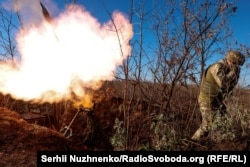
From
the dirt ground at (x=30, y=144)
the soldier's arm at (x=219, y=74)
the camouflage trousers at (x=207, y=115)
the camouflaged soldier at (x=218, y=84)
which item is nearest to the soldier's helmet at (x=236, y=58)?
the camouflaged soldier at (x=218, y=84)

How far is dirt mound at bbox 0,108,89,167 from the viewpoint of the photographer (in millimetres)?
5509

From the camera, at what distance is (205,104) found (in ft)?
24.2

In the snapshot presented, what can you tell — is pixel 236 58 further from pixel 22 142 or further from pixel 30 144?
pixel 22 142

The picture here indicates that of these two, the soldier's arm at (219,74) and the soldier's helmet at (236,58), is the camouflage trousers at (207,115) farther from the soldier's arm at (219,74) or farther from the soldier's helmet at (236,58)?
the soldier's helmet at (236,58)

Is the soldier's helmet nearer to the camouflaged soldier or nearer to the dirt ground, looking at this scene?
the camouflaged soldier

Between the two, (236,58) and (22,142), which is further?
(236,58)

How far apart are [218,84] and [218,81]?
70 mm

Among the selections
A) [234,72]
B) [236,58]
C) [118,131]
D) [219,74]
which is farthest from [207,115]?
[118,131]

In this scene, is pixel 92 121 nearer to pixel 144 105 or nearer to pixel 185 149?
pixel 144 105

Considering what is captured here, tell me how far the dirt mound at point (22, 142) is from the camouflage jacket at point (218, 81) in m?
2.86

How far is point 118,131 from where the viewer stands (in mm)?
5988

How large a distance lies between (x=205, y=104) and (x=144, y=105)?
2.70 metres

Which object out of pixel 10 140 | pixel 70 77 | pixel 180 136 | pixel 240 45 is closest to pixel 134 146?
pixel 180 136

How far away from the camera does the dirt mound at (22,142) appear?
5.51 m
